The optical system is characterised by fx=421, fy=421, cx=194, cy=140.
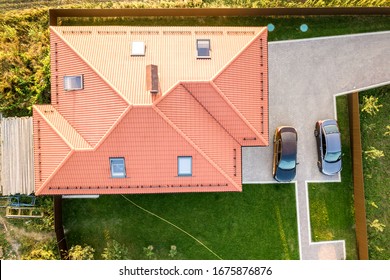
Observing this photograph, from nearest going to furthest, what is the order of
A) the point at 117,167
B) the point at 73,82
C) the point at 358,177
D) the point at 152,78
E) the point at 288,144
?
the point at 152,78 → the point at 117,167 → the point at 73,82 → the point at 288,144 → the point at 358,177

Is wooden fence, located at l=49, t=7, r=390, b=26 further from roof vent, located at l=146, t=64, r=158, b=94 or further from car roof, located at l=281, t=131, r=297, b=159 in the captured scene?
car roof, located at l=281, t=131, r=297, b=159

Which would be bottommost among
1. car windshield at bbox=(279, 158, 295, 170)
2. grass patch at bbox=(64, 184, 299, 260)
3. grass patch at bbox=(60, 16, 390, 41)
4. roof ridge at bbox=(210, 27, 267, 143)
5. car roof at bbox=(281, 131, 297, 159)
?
grass patch at bbox=(64, 184, 299, 260)

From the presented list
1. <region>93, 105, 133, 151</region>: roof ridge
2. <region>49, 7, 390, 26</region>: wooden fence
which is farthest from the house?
<region>49, 7, 390, 26</region>: wooden fence

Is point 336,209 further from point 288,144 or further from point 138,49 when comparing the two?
point 138,49

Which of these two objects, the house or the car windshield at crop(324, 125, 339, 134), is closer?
the house

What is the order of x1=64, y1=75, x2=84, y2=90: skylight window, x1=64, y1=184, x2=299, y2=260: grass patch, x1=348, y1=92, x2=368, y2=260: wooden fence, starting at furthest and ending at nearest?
x1=64, y1=184, x2=299, y2=260: grass patch → x1=348, y1=92, x2=368, y2=260: wooden fence → x1=64, y1=75, x2=84, y2=90: skylight window

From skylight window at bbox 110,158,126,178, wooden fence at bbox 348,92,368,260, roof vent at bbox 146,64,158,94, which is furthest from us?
wooden fence at bbox 348,92,368,260

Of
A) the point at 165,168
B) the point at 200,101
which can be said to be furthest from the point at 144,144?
the point at 200,101

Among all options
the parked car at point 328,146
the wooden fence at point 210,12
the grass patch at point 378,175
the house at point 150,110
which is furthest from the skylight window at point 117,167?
the grass patch at point 378,175

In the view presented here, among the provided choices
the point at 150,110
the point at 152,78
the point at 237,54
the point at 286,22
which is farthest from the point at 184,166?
the point at 286,22
